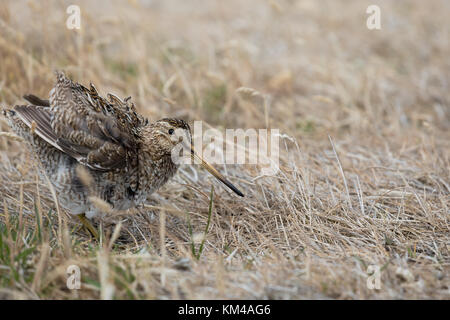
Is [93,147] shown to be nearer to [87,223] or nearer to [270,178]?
[87,223]

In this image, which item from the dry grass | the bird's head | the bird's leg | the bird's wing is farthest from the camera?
the bird's leg

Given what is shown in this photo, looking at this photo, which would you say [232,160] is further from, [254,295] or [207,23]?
[207,23]

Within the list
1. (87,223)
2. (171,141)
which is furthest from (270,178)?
(87,223)

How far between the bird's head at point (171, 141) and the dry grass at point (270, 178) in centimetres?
39

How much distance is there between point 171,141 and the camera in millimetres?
3682

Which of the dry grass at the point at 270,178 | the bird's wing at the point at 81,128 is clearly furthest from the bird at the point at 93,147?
the dry grass at the point at 270,178

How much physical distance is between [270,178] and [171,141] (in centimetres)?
101

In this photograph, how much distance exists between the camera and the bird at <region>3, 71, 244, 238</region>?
11.5ft

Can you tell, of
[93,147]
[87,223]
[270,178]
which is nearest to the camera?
[93,147]

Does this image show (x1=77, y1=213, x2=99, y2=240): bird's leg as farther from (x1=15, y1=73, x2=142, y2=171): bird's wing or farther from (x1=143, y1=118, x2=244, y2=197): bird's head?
(x1=143, y1=118, x2=244, y2=197): bird's head

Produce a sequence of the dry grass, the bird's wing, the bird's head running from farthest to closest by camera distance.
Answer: the bird's head → the bird's wing → the dry grass

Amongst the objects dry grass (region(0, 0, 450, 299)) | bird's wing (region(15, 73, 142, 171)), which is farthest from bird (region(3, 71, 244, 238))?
dry grass (region(0, 0, 450, 299))

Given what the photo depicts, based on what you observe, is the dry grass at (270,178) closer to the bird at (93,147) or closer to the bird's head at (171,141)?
the bird at (93,147)

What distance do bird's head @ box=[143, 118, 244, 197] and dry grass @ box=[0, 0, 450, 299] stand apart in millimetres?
394
